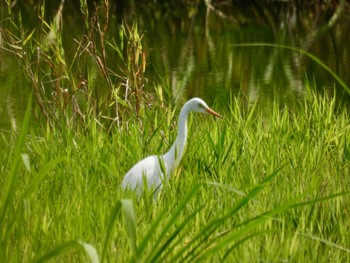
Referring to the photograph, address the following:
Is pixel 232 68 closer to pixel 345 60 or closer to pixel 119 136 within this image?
pixel 345 60

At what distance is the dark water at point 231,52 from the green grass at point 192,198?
5.67ft

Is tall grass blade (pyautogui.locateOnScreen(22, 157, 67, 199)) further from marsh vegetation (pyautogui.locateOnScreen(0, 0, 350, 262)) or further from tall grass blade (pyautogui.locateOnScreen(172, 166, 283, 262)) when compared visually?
tall grass blade (pyautogui.locateOnScreen(172, 166, 283, 262))

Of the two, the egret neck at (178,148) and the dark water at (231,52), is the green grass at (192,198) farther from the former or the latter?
the dark water at (231,52)

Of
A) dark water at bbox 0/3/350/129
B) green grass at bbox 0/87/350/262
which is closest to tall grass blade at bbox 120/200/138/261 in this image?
green grass at bbox 0/87/350/262

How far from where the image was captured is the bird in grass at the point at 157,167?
127 inches

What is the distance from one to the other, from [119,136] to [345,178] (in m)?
1.06

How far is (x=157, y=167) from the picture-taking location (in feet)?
11.3

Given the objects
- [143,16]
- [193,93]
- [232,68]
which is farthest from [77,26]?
[193,93]

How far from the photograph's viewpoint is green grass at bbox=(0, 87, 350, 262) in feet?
7.18

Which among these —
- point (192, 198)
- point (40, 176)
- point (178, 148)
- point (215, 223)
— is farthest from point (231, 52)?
point (40, 176)

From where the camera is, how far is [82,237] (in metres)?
2.72

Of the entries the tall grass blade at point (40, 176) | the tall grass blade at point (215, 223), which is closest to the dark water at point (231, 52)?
the tall grass blade at point (215, 223)

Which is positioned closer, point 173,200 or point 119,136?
point 173,200

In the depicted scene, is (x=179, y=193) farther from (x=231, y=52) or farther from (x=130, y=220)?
(x=231, y=52)
